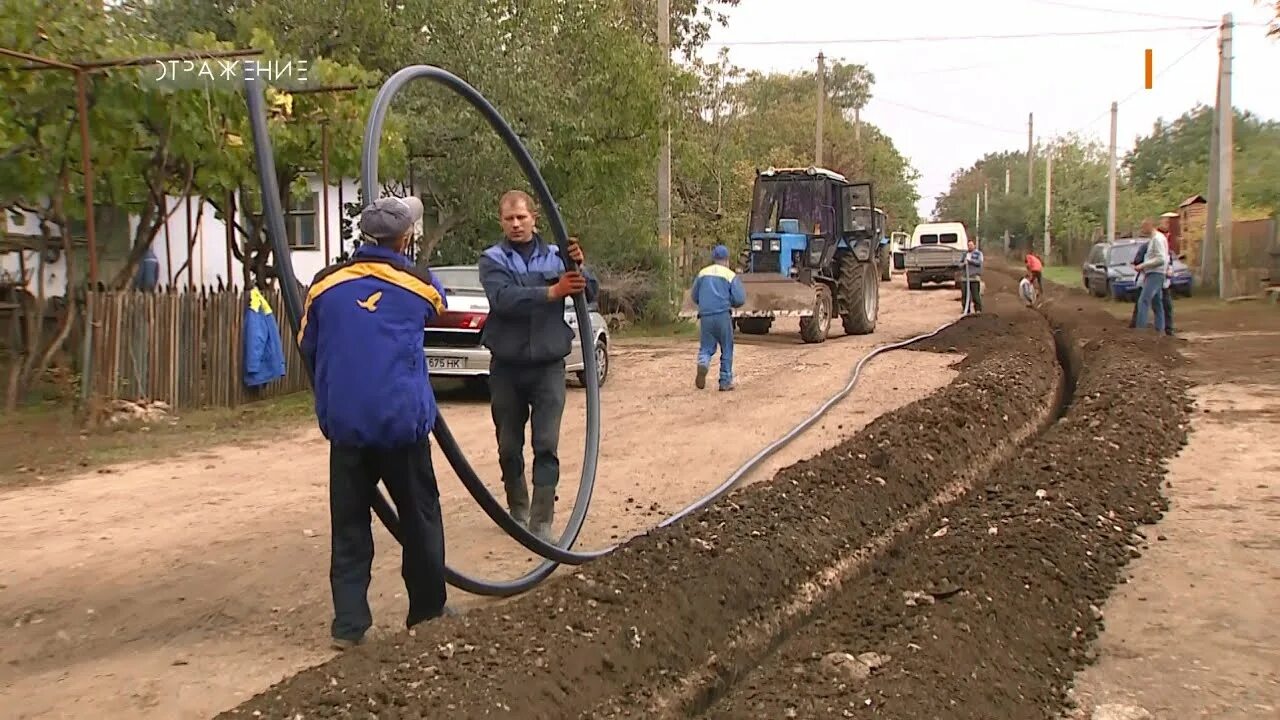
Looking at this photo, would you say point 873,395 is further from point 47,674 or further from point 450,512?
point 47,674

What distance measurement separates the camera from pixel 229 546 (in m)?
6.29

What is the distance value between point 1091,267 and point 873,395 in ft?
74.0

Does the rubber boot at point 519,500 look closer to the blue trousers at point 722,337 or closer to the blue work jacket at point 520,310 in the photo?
the blue work jacket at point 520,310

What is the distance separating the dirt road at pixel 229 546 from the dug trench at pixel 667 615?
Answer: 27.4 inches

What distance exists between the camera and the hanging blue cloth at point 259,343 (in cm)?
1178

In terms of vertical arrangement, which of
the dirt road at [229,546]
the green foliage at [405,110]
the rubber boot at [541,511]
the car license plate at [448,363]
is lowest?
the dirt road at [229,546]

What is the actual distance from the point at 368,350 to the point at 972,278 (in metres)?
22.5

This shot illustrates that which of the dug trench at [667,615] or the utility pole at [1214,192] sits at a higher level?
the utility pole at [1214,192]

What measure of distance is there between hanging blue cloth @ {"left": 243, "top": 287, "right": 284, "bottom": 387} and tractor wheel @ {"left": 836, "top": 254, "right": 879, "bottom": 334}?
434 inches

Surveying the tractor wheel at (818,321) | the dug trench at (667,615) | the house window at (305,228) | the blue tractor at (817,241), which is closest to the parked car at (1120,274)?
the blue tractor at (817,241)

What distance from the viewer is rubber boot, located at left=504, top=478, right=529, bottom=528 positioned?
603 centimetres

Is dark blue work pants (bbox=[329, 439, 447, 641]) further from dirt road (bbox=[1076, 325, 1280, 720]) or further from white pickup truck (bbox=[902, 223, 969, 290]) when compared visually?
white pickup truck (bbox=[902, 223, 969, 290])

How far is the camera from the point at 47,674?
4438mm

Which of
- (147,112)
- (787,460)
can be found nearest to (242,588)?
(787,460)
